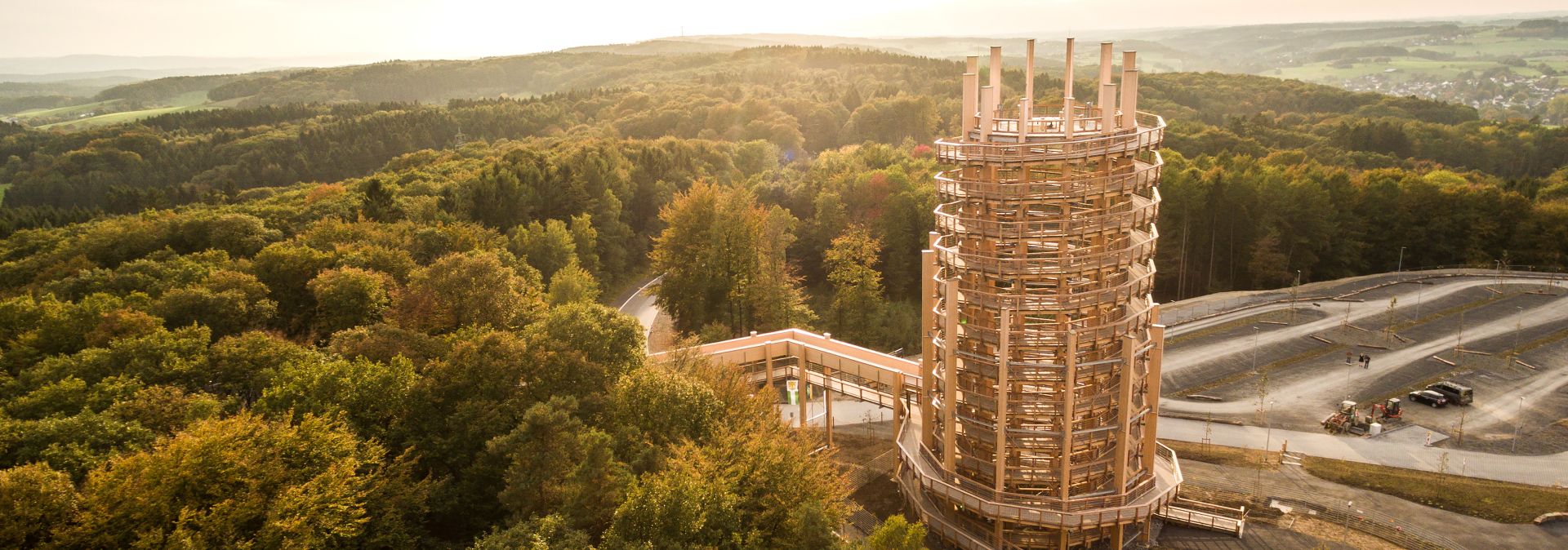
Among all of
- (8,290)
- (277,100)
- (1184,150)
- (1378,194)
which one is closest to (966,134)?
(8,290)

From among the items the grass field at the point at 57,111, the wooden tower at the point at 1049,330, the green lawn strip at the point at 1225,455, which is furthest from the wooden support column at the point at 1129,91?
the grass field at the point at 57,111

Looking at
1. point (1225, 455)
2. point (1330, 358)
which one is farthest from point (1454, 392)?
point (1225, 455)

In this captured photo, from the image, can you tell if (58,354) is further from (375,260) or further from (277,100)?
(277,100)

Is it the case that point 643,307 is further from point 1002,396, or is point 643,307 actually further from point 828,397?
point 1002,396

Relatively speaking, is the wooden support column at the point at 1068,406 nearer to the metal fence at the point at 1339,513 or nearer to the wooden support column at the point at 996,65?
the wooden support column at the point at 996,65

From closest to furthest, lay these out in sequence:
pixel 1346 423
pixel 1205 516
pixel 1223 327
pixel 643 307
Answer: pixel 1205 516, pixel 1346 423, pixel 1223 327, pixel 643 307

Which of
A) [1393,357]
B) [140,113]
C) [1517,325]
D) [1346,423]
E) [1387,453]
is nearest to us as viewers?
[1387,453]
